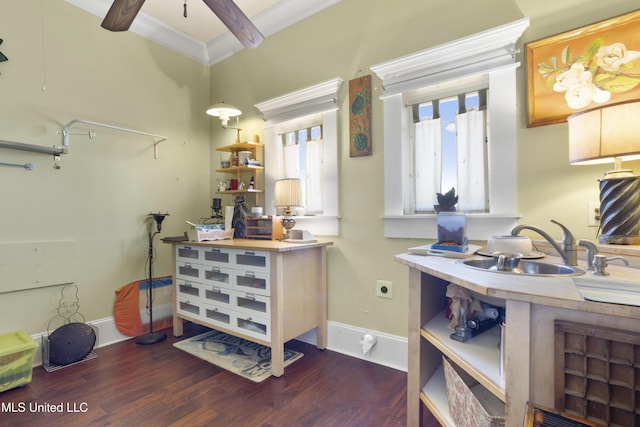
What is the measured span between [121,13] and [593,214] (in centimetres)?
262

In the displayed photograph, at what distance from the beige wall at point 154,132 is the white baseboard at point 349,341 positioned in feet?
0.21

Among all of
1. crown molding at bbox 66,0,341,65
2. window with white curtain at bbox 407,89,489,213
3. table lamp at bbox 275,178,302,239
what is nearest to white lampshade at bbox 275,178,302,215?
table lamp at bbox 275,178,302,239

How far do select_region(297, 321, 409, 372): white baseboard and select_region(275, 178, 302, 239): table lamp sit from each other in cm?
85

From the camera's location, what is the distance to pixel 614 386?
701mm

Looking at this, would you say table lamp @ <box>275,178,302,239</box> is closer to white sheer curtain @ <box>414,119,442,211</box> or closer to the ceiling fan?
white sheer curtain @ <box>414,119,442,211</box>

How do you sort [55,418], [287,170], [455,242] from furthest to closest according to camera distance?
[287,170], [55,418], [455,242]

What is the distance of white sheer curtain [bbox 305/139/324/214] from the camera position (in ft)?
8.45

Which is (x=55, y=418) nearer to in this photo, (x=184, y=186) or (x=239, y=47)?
(x=184, y=186)

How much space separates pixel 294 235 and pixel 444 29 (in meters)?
1.73

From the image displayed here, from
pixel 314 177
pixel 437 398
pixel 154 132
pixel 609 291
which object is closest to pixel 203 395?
pixel 437 398

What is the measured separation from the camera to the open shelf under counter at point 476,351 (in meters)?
0.91

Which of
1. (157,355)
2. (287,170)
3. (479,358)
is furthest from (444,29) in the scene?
(157,355)

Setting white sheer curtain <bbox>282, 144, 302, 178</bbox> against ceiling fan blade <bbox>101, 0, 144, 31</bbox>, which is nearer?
ceiling fan blade <bbox>101, 0, 144, 31</bbox>

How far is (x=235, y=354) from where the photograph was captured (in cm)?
228
